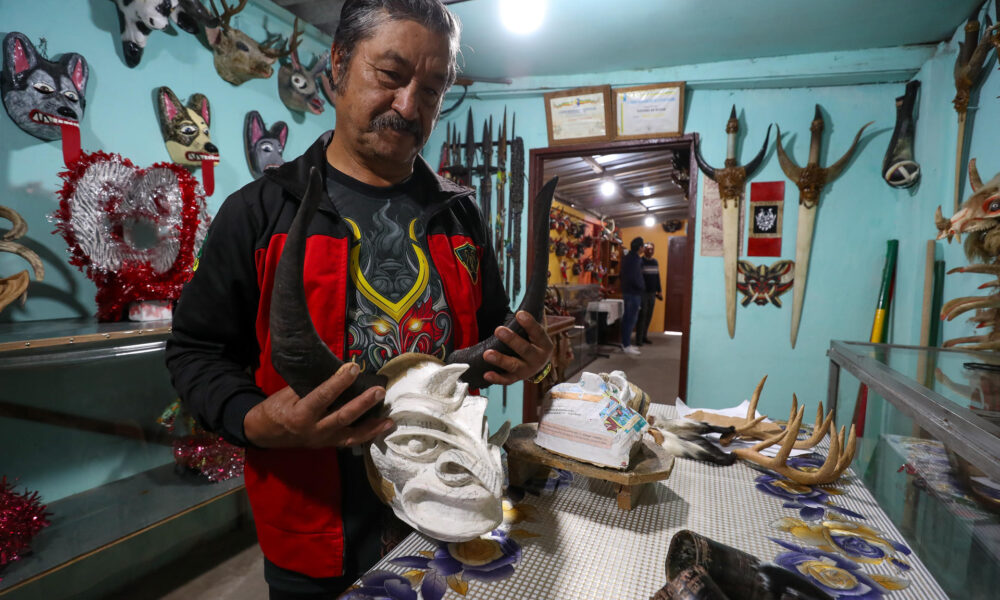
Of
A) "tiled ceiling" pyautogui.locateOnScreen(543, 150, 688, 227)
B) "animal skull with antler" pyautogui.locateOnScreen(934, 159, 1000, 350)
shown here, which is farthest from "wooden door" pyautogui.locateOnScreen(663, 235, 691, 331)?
"animal skull with antler" pyautogui.locateOnScreen(934, 159, 1000, 350)

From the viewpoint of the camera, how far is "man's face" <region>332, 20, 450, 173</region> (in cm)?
93

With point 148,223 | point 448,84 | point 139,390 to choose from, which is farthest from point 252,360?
point 139,390

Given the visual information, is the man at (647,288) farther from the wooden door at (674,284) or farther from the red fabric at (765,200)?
the red fabric at (765,200)

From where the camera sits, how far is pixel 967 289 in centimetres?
222

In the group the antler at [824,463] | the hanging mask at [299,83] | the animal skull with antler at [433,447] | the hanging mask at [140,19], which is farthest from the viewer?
the hanging mask at [299,83]

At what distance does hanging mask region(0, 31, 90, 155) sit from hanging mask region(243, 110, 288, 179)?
2.77ft

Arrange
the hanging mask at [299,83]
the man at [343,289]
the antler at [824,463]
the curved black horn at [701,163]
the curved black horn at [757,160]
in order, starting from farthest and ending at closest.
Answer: the curved black horn at [701,163] → the curved black horn at [757,160] → the hanging mask at [299,83] → the antler at [824,463] → the man at [343,289]

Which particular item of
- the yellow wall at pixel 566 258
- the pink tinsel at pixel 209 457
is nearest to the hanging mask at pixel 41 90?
the pink tinsel at pixel 209 457

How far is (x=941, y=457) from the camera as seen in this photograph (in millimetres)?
1343

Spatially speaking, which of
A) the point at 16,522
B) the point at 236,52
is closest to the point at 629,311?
the point at 236,52

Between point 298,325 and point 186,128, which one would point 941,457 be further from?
point 186,128

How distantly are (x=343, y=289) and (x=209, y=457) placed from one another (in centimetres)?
202

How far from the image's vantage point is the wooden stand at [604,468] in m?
1.15

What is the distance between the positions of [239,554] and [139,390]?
1111mm
